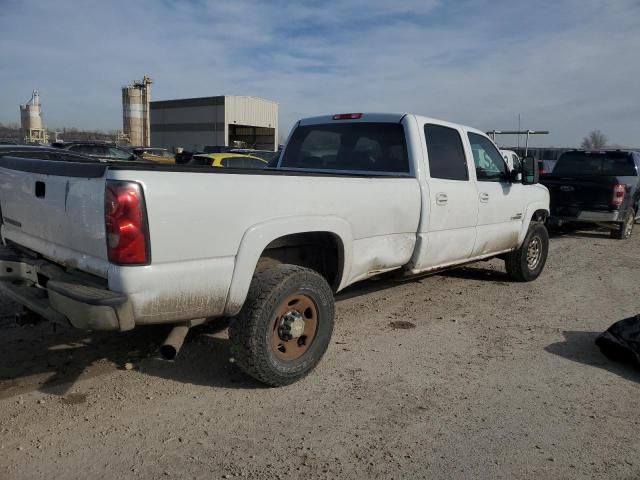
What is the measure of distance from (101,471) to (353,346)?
2.30 meters

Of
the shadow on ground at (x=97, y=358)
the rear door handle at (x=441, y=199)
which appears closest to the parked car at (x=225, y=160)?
the rear door handle at (x=441, y=199)

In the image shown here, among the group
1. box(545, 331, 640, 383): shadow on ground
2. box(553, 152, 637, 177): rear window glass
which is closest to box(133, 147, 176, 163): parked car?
box(553, 152, 637, 177): rear window glass

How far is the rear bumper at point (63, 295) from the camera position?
2.73 metres

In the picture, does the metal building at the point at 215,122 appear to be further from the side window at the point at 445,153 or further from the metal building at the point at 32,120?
the side window at the point at 445,153

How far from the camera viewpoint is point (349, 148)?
5352 millimetres

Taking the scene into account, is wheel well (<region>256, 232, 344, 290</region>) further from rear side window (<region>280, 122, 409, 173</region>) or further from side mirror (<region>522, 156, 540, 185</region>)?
side mirror (<region>522, 156, 540, 185</region>)

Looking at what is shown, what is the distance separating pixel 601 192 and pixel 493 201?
20.9 feet

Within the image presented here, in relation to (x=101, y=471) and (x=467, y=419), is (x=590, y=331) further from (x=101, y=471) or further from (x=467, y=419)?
(x=101, y=471)

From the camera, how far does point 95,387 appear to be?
3600 millimetres

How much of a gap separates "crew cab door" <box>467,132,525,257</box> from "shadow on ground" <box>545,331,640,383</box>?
1.33 meters

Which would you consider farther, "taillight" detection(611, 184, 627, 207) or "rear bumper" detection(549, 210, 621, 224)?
"rear bumper" detection(549, 210, 621, 224)

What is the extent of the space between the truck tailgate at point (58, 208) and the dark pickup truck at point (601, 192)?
10.3 meters

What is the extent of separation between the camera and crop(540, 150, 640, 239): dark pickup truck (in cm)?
1084

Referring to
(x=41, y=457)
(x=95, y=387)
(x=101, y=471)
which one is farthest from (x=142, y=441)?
(x=95, y=387)
